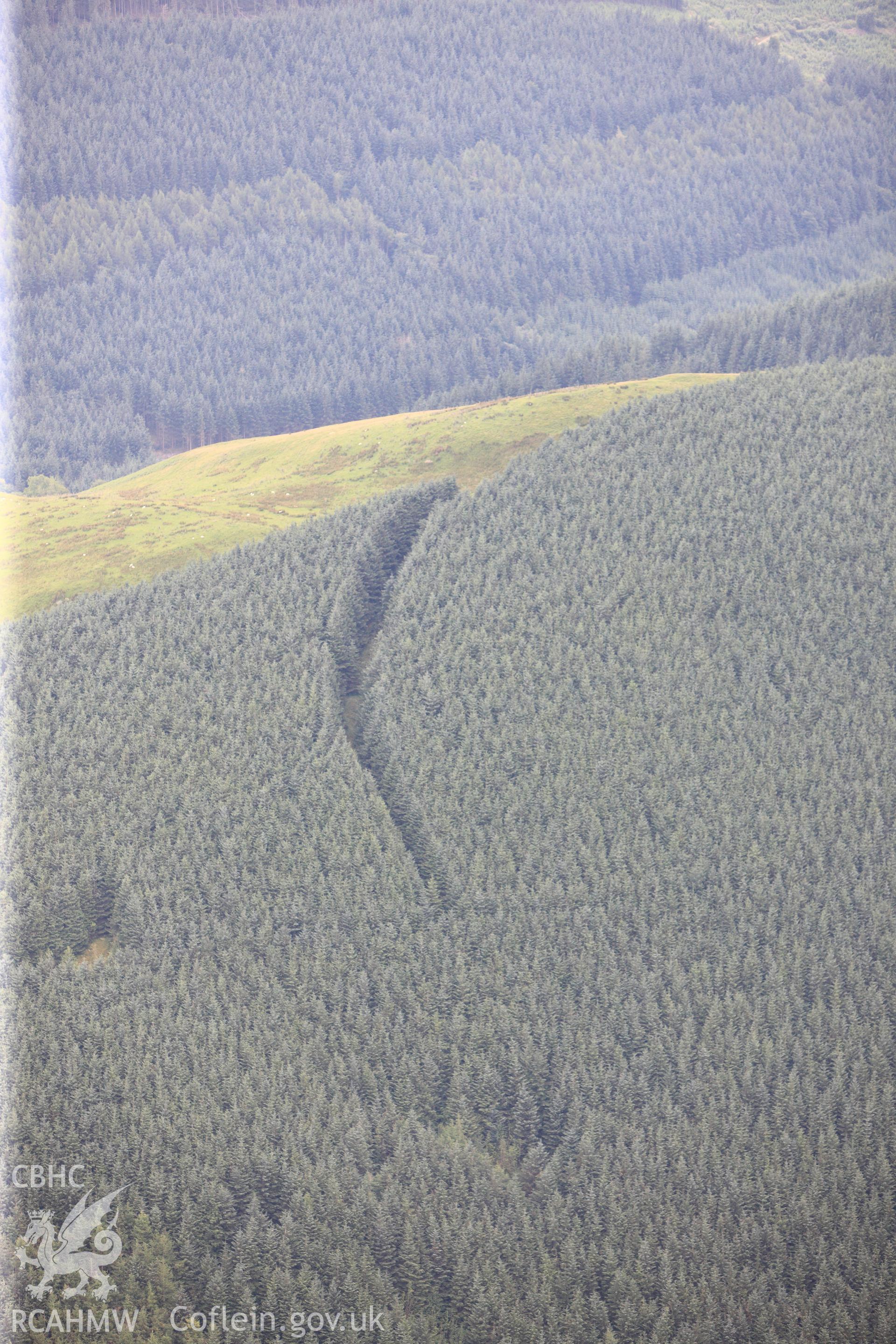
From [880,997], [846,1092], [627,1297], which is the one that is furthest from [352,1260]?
[880,997]

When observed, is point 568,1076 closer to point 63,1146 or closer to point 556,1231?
point 556,1231
